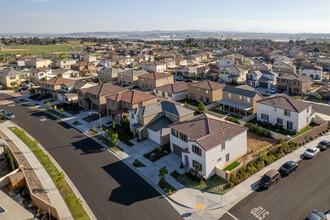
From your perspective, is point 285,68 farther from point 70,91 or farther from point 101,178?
point 101,178

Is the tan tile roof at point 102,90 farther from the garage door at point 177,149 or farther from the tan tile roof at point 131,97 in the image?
the garage door at point 177,149

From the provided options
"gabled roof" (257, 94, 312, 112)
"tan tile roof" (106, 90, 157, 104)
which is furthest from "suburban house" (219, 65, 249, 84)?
"tan tile roof" (106, 90, 157, 104)

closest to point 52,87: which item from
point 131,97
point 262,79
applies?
point 131,97

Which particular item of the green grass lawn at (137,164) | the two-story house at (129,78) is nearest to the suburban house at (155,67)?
the two-story house at (129,78)

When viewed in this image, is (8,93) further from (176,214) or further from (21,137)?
(176,214)

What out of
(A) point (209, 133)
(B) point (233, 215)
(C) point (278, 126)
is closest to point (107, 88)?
(A) point (209, 133)

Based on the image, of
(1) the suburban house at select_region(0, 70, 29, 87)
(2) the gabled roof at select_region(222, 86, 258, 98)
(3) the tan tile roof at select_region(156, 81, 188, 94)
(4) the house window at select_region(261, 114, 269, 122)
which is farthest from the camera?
(1) the suburban house at select_region(0, 70, 29, 87)

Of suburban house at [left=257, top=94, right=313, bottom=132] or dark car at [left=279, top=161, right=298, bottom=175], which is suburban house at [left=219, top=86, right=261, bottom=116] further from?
dark car at [left=279, top=161, right=298, bottom=175]
